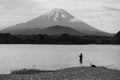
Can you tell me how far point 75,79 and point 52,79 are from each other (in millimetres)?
2677

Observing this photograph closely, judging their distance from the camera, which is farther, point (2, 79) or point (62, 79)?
point (2, 79)

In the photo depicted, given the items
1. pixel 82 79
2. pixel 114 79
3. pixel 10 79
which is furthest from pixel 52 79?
pixel 114 79

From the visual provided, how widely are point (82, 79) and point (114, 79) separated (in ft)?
13.7

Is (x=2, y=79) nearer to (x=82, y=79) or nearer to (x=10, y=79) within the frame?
(x=10, y=79)

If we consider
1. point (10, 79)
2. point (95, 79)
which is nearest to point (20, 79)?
point (10, 79)

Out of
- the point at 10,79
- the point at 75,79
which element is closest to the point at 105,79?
the point at 75,79

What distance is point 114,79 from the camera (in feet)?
94.5

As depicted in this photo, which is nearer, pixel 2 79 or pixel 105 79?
pixel 105 79

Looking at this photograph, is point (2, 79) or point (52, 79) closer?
point (52, 79)

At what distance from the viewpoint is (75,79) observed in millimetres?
27484

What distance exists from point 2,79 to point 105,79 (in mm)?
12686

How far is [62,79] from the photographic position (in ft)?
90.1

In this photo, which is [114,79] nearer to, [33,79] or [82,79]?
[82,79]

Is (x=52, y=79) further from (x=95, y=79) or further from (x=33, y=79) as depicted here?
(x=95, y=79)
